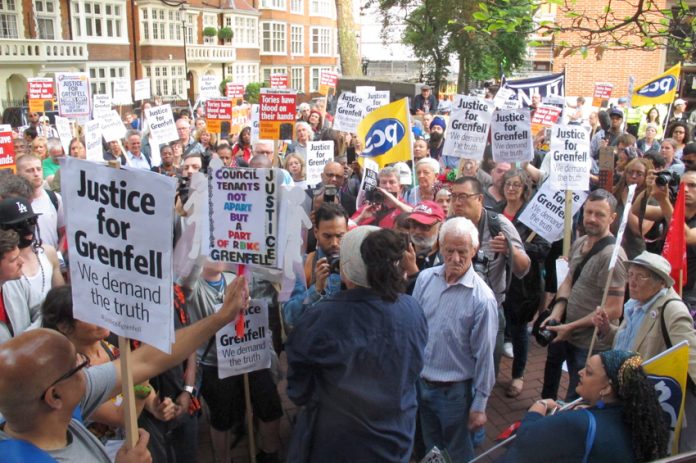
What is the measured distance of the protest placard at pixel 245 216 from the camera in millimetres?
3070

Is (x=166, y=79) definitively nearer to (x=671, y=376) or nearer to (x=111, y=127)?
(x=111, y=127)

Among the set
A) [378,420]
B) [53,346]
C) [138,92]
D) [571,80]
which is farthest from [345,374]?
[571,80]

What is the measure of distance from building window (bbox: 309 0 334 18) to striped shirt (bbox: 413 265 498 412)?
55.9 metres

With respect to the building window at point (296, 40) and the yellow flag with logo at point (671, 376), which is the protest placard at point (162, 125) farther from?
the building window at point (296, 40)

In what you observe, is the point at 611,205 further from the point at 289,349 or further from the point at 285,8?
the point at 285,8

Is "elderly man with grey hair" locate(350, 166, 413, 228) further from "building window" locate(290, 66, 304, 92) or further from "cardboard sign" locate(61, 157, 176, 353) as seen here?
"building window" locate(290, 66, 304, 92)

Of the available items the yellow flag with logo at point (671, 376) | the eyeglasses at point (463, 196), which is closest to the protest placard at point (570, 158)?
the eyeglasses at point (463, 196)

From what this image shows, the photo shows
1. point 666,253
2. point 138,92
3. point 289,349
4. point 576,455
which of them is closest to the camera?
point 576,455

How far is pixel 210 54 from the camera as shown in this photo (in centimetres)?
4256

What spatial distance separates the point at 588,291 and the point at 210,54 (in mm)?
42128

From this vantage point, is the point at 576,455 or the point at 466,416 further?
the point at 466,416

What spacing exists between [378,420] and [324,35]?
2287 inches

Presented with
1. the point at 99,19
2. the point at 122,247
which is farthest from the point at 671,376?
the point at 99,19

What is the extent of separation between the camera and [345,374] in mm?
2482
